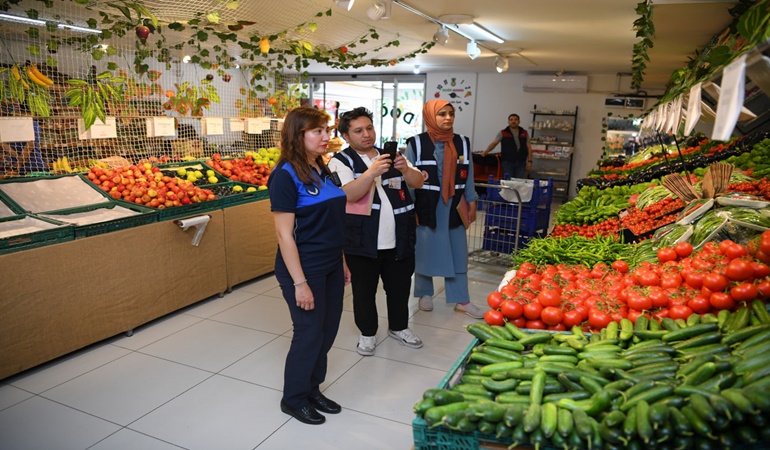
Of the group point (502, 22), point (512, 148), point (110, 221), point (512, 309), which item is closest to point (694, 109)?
point (512, 309)

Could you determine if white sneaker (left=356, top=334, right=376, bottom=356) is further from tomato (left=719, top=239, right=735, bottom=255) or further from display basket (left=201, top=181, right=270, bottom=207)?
tomato (left=719, top=239, right=735, bottom=255)

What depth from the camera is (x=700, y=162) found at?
4.94 m

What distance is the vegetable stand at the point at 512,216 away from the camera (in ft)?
18.2

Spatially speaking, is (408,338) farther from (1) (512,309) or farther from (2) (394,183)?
(1) (512,309)

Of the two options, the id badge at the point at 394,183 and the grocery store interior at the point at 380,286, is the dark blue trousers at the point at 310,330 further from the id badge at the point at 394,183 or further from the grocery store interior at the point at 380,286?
the id badge at the point at 394,183

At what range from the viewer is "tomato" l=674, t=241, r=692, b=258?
8.11 ft

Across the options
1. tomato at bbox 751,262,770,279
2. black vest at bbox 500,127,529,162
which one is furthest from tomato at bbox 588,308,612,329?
black vest at bbox 500,127,529,162

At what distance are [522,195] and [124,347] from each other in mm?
4095

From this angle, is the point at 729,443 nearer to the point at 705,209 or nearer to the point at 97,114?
the point at 705,209

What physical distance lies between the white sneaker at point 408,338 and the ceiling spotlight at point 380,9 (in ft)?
9.13

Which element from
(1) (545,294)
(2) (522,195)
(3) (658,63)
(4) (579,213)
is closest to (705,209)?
(1) (545,294)

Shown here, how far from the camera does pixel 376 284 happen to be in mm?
3533

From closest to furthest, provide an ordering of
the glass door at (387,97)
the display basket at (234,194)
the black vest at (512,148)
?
1. the display basket at (234,194)
2. the black vest at (512,148)
3. the glass door at (387,97)

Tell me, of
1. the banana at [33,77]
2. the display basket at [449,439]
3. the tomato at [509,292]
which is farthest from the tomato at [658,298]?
the banana at [33,77]
